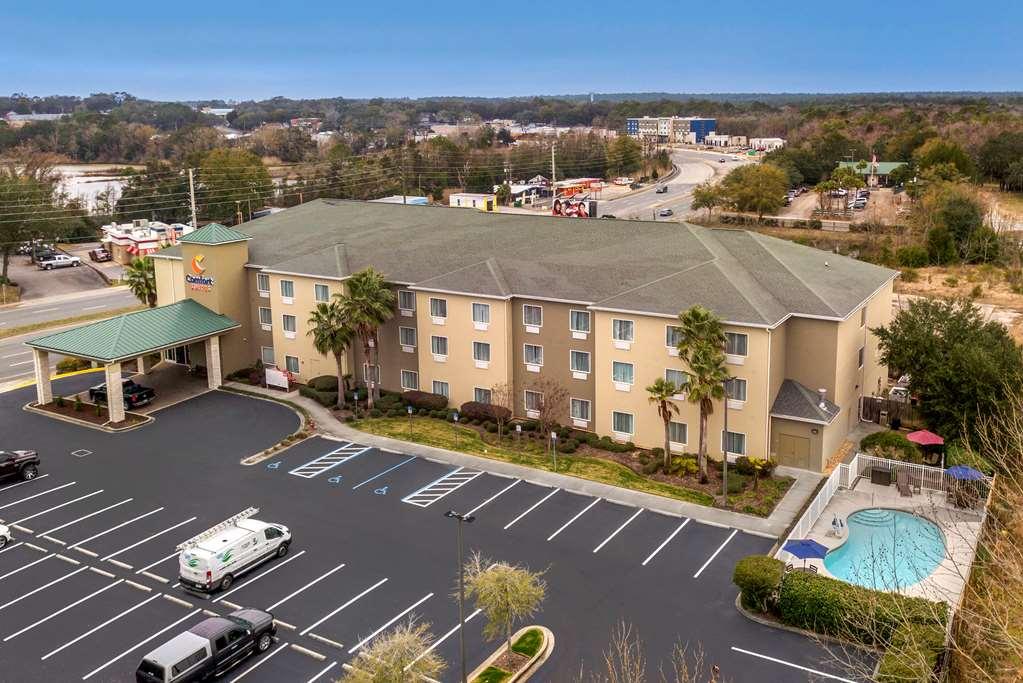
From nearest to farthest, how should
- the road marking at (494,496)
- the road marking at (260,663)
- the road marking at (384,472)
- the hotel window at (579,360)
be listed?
the road marking at (260,663) → the road marking at (494,496) → the road marking at (384,472) → the hotel window at (579,360)

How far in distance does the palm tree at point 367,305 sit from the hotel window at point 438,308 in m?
2.42

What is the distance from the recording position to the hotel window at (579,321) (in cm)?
4959

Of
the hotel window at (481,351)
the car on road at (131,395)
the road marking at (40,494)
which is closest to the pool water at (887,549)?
the hotel window at (481,351)

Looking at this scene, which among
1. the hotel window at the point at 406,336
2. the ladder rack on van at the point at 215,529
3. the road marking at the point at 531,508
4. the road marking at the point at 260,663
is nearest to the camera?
the road marking at the point at 260,663

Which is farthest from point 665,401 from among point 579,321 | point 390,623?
point 390,623

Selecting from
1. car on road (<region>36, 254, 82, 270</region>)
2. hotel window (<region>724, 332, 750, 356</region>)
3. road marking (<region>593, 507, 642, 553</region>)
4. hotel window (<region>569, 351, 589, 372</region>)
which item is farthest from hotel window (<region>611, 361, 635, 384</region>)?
car on road (<region>36, 254, 82, 270</region>)

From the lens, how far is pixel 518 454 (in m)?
47.7

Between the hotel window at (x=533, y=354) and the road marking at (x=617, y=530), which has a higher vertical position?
the hotel window at (x=533, y=354)

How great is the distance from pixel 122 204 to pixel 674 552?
12073 centimetres

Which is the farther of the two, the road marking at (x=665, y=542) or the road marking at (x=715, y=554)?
the road marking at (x=665, y=542)

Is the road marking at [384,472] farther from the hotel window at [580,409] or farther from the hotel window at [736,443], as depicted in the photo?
the hotel window at [736,443]

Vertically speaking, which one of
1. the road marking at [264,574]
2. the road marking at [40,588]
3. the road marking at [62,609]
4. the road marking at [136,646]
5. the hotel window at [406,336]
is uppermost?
the hotel window at [406,336]

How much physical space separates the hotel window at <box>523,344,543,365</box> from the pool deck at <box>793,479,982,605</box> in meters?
17.7

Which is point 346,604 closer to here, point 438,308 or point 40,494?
point 40,494
